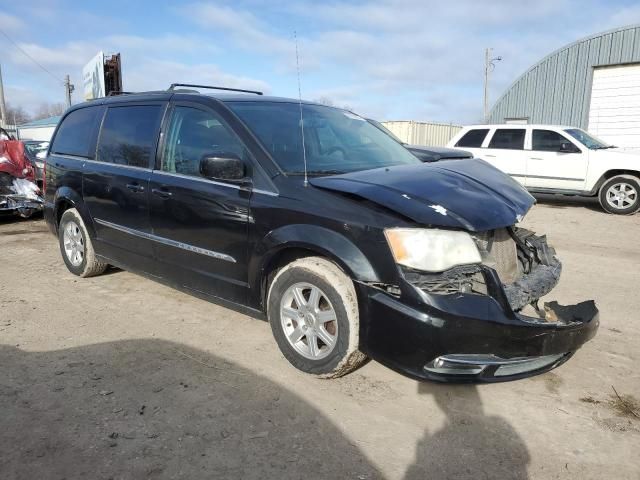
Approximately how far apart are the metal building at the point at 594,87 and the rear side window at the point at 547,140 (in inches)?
337

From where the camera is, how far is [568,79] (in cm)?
1877

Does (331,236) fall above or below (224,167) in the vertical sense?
below

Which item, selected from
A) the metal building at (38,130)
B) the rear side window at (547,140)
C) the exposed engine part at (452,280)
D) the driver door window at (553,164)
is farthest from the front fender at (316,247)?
the metal building at (38,130)

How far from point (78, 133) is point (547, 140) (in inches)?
373

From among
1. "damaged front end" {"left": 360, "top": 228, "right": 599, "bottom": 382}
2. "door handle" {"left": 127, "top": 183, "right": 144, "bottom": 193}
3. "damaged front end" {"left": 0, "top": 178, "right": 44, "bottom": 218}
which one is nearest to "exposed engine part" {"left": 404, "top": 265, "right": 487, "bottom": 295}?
"damaged front end" {"left": 360, "top": 228, "right": 599, "bottom": 382}

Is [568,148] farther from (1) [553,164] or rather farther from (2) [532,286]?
(2) [532,286]

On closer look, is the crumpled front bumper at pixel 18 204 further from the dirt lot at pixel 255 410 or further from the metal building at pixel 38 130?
the metal building at pixel 38 130

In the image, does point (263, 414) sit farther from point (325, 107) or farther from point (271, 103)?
point (325, 107)

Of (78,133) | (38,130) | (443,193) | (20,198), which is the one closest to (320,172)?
(443,193)

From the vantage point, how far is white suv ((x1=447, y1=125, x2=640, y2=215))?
397 inches

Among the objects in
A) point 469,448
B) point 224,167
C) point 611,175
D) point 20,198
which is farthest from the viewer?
point 611,175

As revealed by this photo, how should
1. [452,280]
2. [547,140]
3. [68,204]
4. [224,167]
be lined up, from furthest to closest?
[547,140] < [68,204] < [224,167] < [452,280]

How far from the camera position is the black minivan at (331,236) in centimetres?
267

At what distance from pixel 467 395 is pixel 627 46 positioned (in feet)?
61.1
